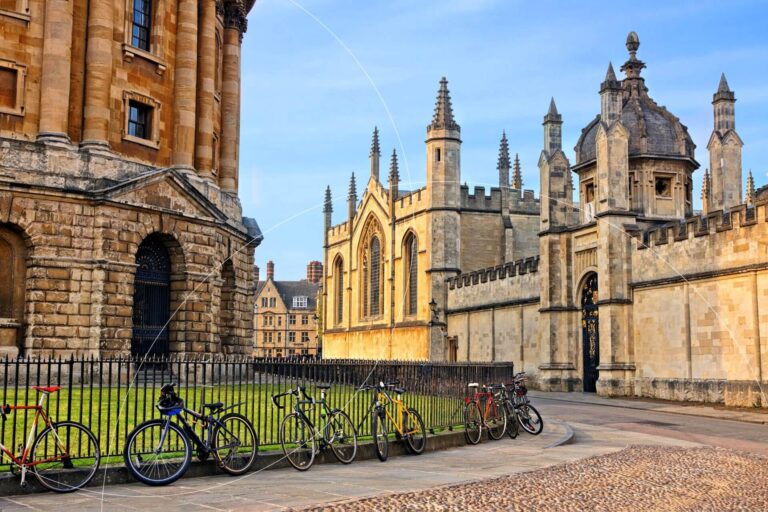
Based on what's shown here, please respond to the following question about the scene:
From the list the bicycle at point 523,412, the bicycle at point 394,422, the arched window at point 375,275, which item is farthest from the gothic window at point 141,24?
the arched window at point 375,275

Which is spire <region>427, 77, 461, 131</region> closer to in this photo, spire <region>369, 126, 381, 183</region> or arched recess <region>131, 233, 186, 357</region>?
spire <region>369, 126, 381, 183</region>

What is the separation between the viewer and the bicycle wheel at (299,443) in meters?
12.3

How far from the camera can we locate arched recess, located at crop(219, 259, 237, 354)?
33.7 meters

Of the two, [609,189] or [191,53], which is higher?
[191,53]

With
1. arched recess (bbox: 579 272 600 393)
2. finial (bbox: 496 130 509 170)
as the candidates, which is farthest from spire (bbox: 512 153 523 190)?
arched recess (bbox: 579 272 600 393)

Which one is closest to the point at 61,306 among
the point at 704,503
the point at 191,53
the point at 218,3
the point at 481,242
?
the point at 191,53

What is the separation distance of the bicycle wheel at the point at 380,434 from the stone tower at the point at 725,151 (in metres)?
25.8

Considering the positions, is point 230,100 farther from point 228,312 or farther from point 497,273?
point 497,273

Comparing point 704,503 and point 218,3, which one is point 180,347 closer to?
point 218,3

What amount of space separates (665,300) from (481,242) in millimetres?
24808

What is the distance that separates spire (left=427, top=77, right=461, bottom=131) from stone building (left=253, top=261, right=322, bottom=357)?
2720 inches

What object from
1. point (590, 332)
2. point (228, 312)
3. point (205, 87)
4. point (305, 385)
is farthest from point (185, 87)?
point (590, 332)

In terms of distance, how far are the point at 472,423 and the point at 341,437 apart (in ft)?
14.5

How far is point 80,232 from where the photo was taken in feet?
85.1
